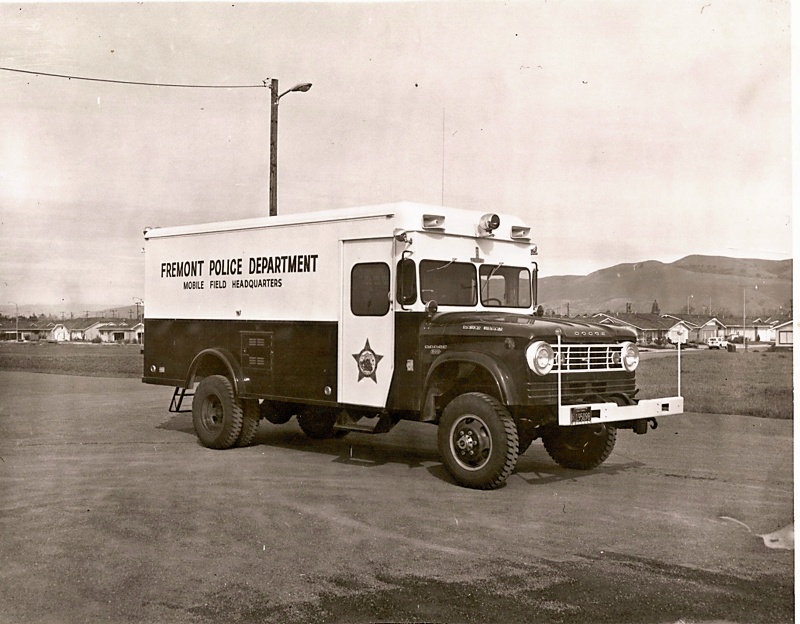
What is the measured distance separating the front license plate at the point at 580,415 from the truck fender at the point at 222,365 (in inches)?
181

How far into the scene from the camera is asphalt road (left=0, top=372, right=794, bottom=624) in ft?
15.6

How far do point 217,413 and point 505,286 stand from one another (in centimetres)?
425

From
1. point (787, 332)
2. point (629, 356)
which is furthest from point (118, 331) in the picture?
point (629, 356)

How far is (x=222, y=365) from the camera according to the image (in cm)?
1093

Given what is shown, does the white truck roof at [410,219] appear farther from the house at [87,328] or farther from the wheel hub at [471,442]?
the house at [87,328]

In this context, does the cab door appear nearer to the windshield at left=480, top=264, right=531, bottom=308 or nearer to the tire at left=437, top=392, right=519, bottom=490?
the tire at left=437, top=392, right=519, bottom=490

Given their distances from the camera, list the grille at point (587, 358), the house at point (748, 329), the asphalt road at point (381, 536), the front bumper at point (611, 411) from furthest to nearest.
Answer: the house at point (748, 329), the grille at point (587, 358), the front bumper at point (611, 411), the asphalt road at point (381, 536)

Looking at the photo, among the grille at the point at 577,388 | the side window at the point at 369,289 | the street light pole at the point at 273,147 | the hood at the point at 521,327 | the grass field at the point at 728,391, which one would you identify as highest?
the street light pole at the point at 273,147

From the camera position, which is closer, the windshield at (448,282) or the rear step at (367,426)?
the windshield at (448,282)

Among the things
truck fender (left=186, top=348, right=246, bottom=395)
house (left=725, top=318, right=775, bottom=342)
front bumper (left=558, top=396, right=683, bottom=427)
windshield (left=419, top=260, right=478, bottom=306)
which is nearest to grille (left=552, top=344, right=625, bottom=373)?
front bumper (left=558, top=396, right=683, bottom=427)

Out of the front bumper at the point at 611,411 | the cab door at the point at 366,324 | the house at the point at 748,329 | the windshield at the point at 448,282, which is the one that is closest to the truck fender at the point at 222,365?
the cab door at the point at 366,324

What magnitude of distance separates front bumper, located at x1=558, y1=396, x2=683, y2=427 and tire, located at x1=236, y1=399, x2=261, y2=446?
458 cm

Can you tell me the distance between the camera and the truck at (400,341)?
7.99 meters

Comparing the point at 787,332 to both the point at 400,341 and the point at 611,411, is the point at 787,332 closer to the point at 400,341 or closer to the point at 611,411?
the point at 611,411
